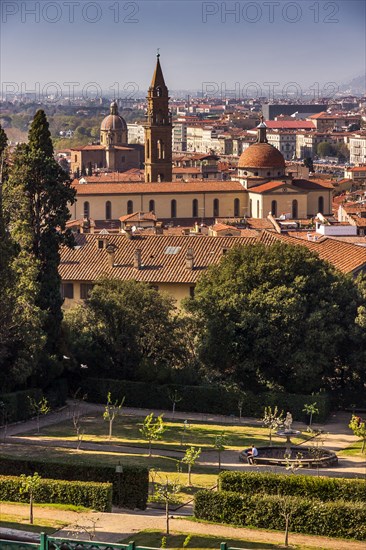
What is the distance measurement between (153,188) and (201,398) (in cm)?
4682

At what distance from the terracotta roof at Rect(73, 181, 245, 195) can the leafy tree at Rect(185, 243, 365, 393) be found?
44100 millimetres

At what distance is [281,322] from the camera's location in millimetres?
36969

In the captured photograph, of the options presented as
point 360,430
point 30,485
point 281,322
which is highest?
point 281,322

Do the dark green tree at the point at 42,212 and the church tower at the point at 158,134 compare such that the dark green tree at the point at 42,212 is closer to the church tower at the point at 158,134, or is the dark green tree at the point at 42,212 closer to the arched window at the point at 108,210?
the arched window at the point at 108,210

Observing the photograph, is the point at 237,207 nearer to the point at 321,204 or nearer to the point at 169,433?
the point at 321,204

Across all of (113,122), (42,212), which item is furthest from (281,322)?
(113,122)

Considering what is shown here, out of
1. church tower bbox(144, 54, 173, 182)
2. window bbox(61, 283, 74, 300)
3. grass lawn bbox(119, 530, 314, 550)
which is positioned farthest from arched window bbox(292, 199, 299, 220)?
grass lawn bbox(119, 530, 314, 550)

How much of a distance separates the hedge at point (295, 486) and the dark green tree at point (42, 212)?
12.6 meters

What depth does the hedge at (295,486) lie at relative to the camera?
2462cm

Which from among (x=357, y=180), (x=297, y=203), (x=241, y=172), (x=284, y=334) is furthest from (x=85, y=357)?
(x=357, y=180)

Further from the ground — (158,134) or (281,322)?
(158,134)

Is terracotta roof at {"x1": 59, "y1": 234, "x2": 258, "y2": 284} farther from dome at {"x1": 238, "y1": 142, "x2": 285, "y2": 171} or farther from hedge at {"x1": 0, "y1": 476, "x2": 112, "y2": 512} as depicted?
dome at {"x1": 238, "y1": 142, "x2": 285, "y2": 171}

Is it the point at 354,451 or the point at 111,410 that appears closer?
the point at 354,451

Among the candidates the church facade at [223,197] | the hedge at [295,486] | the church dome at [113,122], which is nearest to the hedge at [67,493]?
the hedge at [295,486]
